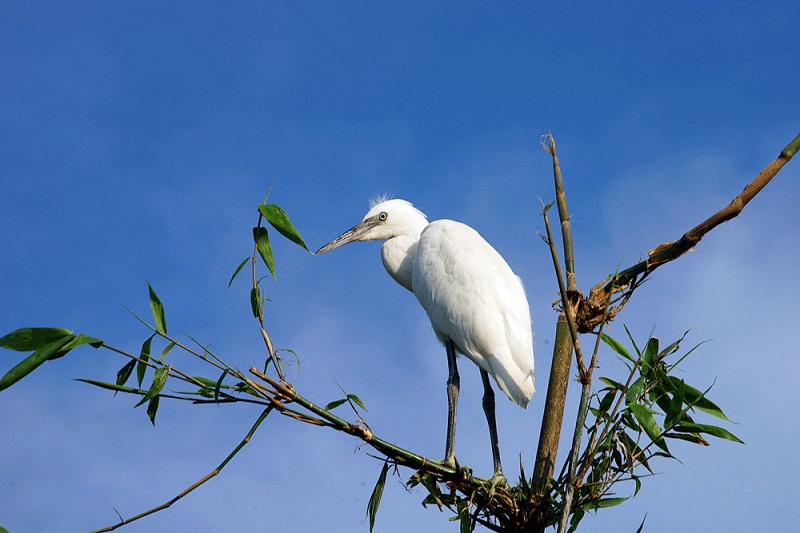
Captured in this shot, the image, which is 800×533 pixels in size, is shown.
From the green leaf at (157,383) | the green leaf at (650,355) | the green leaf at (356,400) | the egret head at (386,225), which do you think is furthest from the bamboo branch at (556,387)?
the egret head at (386,225)

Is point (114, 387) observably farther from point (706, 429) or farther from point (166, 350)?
point (706, 429)

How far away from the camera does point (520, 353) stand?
4.66 metres

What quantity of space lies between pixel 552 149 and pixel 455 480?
1531 mm

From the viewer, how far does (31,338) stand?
2.87m

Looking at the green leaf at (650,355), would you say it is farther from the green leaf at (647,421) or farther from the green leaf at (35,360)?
the green leaf at (35,360)

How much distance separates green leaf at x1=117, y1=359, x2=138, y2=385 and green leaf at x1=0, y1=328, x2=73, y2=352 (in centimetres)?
30

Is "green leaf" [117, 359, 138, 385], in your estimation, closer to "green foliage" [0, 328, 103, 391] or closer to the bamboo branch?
"green foliage" [0, 328, 103, 391]

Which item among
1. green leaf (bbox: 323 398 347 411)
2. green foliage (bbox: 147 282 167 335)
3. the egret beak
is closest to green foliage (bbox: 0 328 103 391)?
green foliage (bbox: 147 282 167 335)

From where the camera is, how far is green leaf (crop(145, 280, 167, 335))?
3.07 metres

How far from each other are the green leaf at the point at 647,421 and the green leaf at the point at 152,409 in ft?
6.09

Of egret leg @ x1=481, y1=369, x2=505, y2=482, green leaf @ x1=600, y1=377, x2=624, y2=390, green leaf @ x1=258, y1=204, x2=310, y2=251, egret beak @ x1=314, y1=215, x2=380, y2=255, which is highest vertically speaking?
egret beak @ x1=314, y1=215, x2=380, y2=255

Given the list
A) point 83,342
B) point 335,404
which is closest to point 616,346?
point 335,404

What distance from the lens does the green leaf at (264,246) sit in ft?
9.76

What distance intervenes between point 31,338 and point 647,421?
7.51ft
